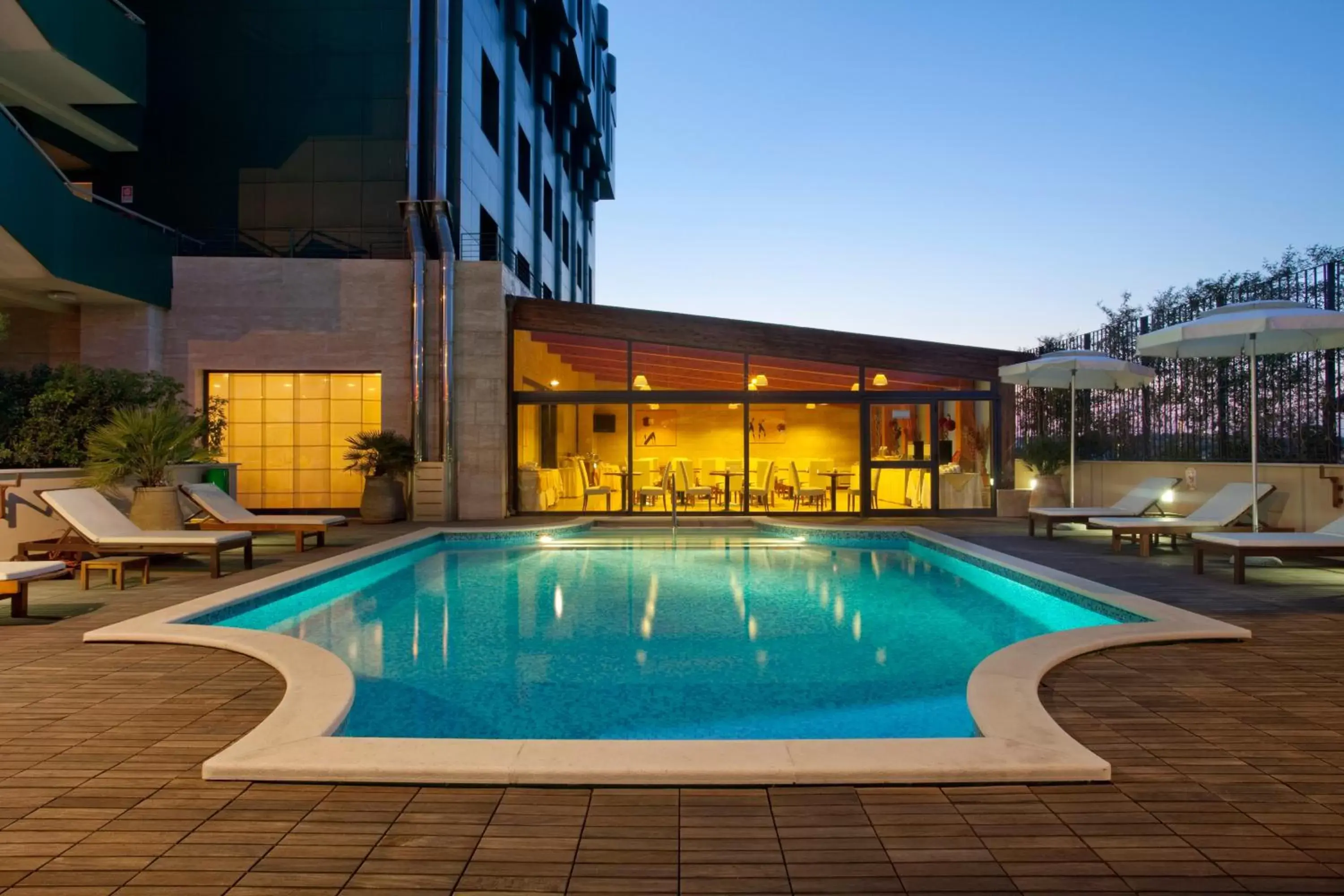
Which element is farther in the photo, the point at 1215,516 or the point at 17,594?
the point at 1215,516

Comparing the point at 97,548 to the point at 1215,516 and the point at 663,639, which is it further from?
the point at 1215,516

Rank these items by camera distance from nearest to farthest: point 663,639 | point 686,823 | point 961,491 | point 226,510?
point 686,823
point 663,639
point 226,510
point 961,491

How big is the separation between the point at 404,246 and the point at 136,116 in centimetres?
513

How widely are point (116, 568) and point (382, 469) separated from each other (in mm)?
5869

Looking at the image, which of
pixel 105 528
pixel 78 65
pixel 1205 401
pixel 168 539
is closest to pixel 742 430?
pixel 1205 401

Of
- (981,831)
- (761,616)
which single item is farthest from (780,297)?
(981,831)

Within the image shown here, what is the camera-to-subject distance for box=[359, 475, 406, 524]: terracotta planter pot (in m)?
12.7

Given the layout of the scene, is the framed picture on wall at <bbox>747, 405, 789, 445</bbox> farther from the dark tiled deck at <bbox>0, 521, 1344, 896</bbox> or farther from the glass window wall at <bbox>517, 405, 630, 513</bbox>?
the dark tiled deck at <bbox>0, 521, 1344, 896</bbox>

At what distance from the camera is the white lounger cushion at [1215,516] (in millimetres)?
8711

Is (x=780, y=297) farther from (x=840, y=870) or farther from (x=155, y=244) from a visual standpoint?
(x=840, y=870)

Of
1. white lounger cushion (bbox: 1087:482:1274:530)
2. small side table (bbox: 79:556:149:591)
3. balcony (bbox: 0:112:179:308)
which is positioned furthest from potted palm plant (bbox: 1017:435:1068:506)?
balcony (bbox: 0:112:179:308)

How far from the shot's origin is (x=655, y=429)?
14.1 m

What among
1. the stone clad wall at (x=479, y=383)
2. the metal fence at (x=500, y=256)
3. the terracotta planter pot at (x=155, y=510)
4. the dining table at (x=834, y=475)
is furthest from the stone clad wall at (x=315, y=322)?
the dining table at (x=834, y=475)

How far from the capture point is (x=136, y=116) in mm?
14828
